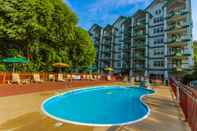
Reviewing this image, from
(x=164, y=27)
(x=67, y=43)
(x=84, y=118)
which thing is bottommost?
(x=84, y=118)

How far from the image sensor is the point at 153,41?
42.3m

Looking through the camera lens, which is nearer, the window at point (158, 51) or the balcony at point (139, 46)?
the window at point (158, 51)

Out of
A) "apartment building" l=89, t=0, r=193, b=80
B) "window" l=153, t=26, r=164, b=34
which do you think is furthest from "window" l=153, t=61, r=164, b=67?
"window" l=153, t=26, r=164, b=34

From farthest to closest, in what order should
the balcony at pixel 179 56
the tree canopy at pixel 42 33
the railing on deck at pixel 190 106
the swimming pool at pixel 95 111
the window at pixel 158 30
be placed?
1. the window at pixel 158 30
2. the balcony at pixel 179 56
3. the tree canopy at pixel 42 33
4. the swimming pool at pixel 95 111
5. the railing on deck at pixel 190 106

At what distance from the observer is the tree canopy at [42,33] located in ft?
59.7

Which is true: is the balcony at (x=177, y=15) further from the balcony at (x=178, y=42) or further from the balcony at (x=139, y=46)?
the balcony at (x=139, y=46)

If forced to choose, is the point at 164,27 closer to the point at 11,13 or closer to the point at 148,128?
the point at 11,13

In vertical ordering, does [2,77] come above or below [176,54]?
below

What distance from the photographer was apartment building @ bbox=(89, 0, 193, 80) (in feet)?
121

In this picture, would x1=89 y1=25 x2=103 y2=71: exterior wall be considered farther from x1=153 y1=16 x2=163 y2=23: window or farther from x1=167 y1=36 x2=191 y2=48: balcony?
x1=167 y1=36 x2=191 y2=48: balcony

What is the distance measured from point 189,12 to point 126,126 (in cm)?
3730

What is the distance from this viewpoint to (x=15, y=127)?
5707mm

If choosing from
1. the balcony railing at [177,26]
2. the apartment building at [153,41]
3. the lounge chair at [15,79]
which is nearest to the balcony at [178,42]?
the apartment building at [153,41]

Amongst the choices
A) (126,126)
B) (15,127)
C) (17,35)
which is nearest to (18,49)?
(17,35)
